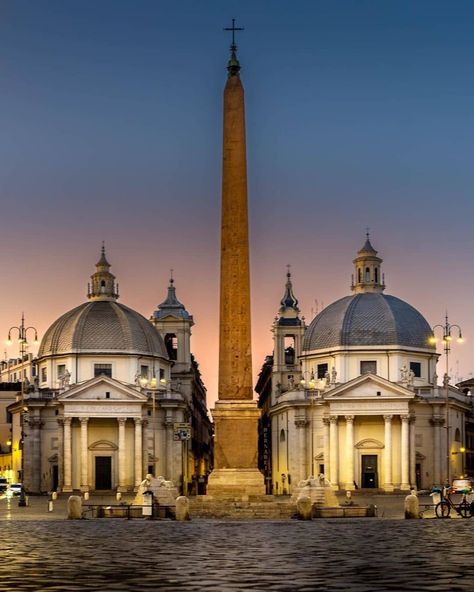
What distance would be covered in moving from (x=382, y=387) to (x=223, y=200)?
189ft

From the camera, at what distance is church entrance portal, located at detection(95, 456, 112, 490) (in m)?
107

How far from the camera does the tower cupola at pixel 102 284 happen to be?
381 ft

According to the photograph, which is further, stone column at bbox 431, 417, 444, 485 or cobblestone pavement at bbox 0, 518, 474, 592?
stone column at bbox 431, 417, 444, 485

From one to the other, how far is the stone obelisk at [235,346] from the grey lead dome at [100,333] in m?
62.3

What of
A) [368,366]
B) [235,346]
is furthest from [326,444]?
[235,346]

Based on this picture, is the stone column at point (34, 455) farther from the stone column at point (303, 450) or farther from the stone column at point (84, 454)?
the stone column at point (303, 450)

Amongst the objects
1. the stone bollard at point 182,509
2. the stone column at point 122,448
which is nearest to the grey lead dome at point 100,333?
the stone column at point 122,448

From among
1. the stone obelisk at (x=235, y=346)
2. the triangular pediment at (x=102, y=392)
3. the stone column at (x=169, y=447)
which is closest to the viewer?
the stone obelisk at (x=235, y=346)

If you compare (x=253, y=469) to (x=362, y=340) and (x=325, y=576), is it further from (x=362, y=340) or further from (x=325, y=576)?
(x=362, y=340)

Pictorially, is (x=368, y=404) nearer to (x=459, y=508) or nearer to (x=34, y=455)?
(x=34, y=455)

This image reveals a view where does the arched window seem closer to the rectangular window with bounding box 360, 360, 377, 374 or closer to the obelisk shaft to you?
the rectangular window with bounding box 360, 360, 377, 374

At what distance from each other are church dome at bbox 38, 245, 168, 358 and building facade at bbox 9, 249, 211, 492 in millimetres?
84

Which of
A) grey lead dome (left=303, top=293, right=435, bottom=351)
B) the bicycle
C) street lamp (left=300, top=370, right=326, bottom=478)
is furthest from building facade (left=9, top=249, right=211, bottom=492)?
the bicycle

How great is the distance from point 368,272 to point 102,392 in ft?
84.9
